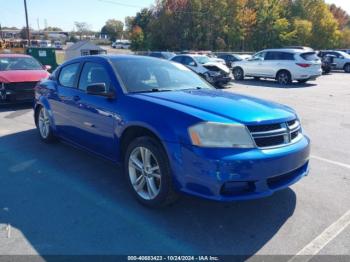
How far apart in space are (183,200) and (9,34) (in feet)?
445

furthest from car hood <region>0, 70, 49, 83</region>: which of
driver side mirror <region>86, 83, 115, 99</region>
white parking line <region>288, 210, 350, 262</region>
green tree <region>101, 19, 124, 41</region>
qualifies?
green tree <region>101, 19, 124, 41</region>

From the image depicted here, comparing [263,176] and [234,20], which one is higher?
[234,20]

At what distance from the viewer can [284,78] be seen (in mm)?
18234

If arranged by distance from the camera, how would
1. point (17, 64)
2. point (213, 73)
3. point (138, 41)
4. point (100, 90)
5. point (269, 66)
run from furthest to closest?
point (138, 41), point (269, 66), point (213, 73), point (17, 64), point (100, 90)

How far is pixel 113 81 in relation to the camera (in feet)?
14.3

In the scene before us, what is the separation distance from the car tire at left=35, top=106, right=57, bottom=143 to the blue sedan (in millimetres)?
1141

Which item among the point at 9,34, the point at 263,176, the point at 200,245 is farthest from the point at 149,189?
the point at 9,34

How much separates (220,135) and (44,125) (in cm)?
410

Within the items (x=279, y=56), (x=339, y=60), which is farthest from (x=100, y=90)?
(x=339, y=60)

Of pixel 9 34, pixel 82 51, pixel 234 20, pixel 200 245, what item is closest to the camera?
pixel 200 245

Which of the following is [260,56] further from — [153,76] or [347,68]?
[153,76]

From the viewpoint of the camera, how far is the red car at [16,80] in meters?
9.53

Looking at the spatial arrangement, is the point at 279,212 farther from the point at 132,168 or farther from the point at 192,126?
the point at 132,168

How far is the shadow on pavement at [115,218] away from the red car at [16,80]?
5.37 meters
